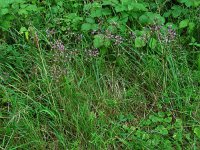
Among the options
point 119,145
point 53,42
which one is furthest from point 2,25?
point 119,145

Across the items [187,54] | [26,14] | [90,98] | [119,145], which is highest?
[26,14]

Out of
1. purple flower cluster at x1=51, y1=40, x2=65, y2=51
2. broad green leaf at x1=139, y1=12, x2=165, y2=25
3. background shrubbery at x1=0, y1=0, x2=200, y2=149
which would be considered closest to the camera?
background shrubbery at x1=0, y1=0, x2=200, y2=149

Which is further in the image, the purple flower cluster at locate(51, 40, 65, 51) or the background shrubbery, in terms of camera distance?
the purple flower cluster at locate(51, 40, 65, 51)

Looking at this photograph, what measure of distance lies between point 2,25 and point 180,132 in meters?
1.72

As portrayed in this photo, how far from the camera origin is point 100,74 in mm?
3332

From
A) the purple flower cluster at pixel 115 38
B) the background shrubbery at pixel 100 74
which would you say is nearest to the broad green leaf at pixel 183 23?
the background shrubbery at pixel 100 74

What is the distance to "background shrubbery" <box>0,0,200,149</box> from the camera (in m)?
2.91

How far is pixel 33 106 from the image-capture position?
3.11 m

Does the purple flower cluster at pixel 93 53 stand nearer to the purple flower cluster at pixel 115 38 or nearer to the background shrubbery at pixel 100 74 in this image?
the background shrubbery at pixel 100 74

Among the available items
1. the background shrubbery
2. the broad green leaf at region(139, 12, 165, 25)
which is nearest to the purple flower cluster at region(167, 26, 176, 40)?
the background shrubbery

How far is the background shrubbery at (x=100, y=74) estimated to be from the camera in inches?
115

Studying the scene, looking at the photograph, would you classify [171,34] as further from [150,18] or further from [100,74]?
[100,74]

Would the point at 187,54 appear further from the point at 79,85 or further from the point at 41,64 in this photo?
the point at 41,64

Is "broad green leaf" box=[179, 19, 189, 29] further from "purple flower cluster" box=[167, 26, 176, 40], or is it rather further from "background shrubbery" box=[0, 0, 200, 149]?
"purple flower cluster" box=[167, 26, 176, 40]
